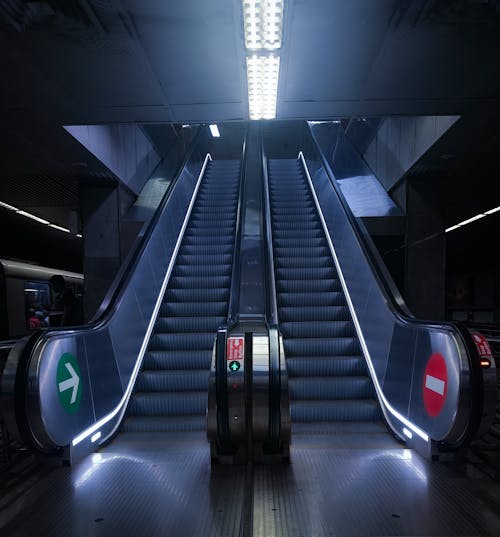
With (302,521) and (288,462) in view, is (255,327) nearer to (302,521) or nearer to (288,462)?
(288,462)

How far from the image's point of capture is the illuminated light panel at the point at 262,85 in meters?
3.80

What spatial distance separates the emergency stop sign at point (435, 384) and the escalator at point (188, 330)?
199cm

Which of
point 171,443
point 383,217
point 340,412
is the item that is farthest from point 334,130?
point 171,443

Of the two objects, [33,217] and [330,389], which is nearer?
[330,389]

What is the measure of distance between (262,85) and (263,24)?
93 centimetres

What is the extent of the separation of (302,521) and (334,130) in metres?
9.89

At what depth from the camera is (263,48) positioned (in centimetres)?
355

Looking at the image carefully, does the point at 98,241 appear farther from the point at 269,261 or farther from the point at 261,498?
the point at 261,498

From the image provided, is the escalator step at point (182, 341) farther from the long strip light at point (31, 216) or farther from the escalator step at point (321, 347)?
the long strip light at point (31, 216)

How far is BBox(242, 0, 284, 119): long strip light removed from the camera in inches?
123

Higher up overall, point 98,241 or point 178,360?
point 98,241

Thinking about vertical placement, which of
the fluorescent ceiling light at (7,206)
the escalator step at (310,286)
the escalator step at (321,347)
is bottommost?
the escalator step at (321,347)

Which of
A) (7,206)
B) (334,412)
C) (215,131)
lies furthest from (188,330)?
(215,131)

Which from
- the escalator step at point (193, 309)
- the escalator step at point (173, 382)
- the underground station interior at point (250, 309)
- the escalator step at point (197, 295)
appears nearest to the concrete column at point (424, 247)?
the underground station interior at point (250, 309)
